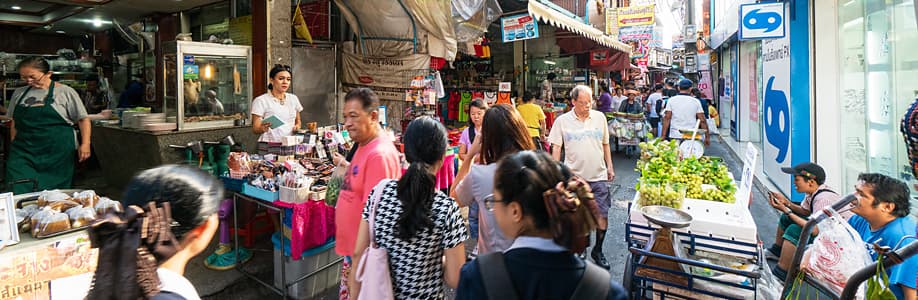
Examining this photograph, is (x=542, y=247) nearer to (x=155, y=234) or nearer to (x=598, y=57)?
(x=155, y=234)

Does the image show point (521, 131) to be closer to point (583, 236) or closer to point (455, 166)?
point (583, 236)

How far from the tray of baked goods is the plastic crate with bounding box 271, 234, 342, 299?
4.48 ft

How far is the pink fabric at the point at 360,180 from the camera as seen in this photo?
2.66 m

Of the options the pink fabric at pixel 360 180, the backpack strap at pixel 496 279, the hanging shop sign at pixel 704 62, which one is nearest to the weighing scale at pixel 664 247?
the backpack strap at pixel 496 279

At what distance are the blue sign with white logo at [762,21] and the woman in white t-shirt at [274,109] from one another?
641 cm

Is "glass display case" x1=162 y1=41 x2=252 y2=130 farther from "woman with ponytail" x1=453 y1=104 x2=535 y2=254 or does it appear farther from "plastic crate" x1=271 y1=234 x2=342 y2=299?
"woman with ponytail" x1=453 y1=104 x2=535 y2=254

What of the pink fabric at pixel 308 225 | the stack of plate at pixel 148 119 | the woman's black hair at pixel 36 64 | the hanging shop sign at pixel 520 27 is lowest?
the pink fabric at pixel 308 225

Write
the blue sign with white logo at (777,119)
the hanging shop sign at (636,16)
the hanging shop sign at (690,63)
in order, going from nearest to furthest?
the blue sign with white logo at (777,119) < the hanging shop sign at (636,16) < the hanging shop sign at (690,63)

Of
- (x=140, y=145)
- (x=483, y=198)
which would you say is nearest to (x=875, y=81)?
(x=483, y=198)

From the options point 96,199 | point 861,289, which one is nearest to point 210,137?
point 96,199

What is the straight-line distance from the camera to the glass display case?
221 inches

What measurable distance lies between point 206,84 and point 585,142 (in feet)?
15.3

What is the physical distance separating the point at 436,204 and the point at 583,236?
37.2 inches

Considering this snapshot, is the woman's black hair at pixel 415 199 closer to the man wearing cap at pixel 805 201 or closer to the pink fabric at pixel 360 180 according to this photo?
the pink fabric at pixel 360 180
